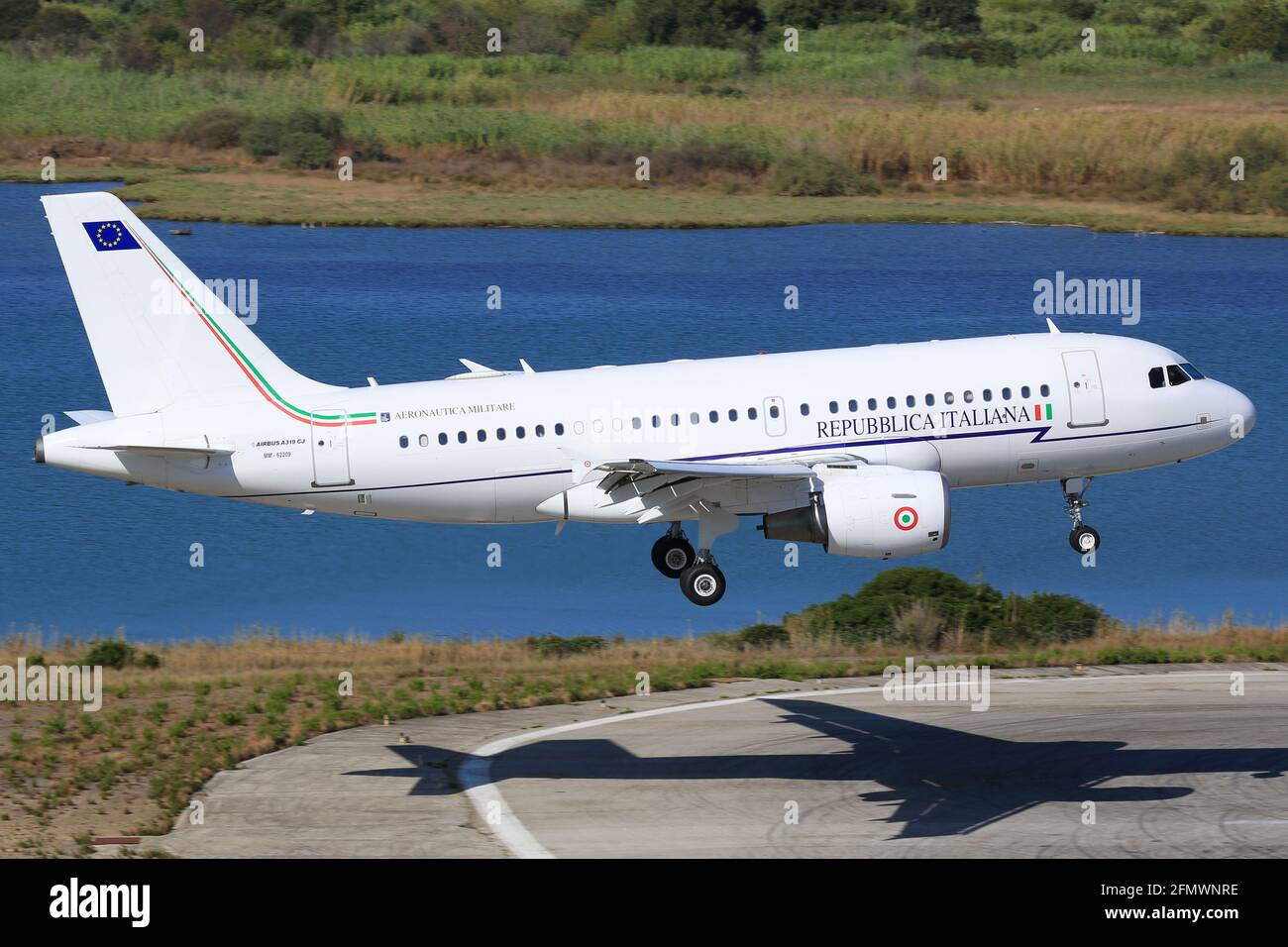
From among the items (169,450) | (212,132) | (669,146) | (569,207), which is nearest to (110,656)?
(169,450)

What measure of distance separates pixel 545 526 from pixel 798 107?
54.9 m

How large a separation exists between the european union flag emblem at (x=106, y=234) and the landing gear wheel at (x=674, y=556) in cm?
1469

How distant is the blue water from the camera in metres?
73.8

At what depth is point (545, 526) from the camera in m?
78.9

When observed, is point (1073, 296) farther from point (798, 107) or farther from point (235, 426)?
point (235, 426)

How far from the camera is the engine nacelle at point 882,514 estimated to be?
42.1 meters

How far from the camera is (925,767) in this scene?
44062 millimetres

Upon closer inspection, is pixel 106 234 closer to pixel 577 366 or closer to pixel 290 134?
pixel 577 366

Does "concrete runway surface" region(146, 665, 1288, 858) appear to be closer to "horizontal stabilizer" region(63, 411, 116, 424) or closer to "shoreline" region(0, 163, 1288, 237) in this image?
"horizontal stabilizer" region(63, 411, 116, 424)

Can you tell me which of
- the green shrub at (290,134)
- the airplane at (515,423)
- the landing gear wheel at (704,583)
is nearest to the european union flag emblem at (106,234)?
the airplane at (515,423)

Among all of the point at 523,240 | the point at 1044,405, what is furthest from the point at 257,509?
the point at 1044,405

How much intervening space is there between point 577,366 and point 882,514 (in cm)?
4841

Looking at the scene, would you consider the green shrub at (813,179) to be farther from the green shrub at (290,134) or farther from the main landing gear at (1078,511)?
the main landing gear at (1078,511)

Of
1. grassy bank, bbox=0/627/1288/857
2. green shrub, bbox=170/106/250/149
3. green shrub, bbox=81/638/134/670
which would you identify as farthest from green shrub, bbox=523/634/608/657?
green shrub, bbox=170/106/250/149
